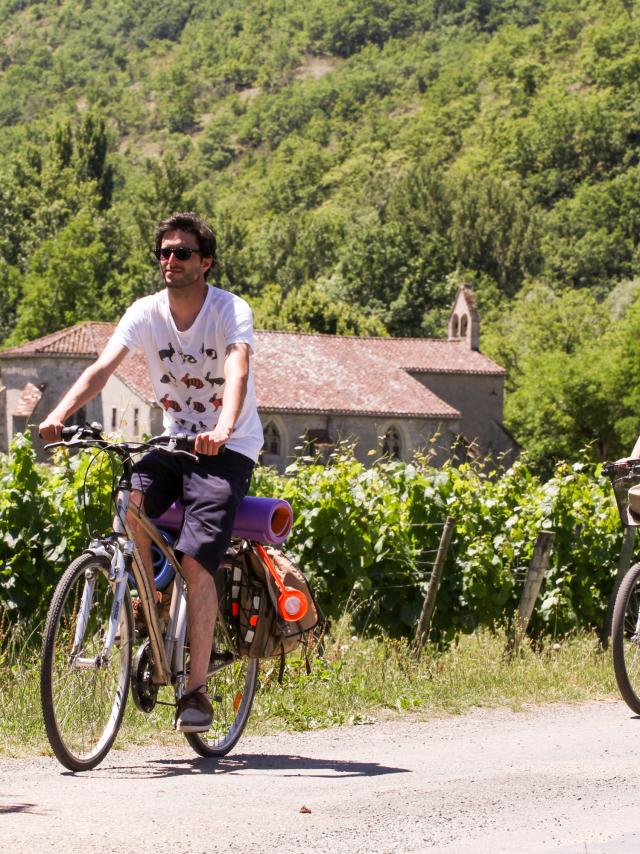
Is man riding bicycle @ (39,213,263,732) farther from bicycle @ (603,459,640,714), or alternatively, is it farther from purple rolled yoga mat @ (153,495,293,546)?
bicycle @ (603,459,640,714)

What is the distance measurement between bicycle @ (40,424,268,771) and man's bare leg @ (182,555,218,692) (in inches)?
1.6

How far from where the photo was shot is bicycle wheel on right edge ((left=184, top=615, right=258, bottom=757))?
620 cm

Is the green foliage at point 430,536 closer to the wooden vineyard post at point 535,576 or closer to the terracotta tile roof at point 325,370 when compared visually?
the wooden vineyard post at point 535,576

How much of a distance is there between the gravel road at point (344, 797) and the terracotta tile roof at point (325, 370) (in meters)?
53.6

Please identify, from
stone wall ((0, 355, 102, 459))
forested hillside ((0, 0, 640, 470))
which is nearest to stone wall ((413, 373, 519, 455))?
forested hillside ((0, 0, 640, 470))

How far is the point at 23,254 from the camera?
98250 mm

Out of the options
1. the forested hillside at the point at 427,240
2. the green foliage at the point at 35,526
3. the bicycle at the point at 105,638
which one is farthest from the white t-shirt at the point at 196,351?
the forested hillside at the point at 427,240

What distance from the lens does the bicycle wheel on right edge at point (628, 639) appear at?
25.5ft

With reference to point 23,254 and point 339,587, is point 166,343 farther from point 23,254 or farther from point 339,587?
point 23,254

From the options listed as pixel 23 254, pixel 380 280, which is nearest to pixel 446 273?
pixel 380 280

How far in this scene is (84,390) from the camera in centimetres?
587

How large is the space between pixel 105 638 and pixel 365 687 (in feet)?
9.55

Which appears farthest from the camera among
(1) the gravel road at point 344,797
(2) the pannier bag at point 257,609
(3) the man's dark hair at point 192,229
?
(2) the pannier bag at point 257,609

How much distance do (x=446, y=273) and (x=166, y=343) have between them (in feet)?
321
